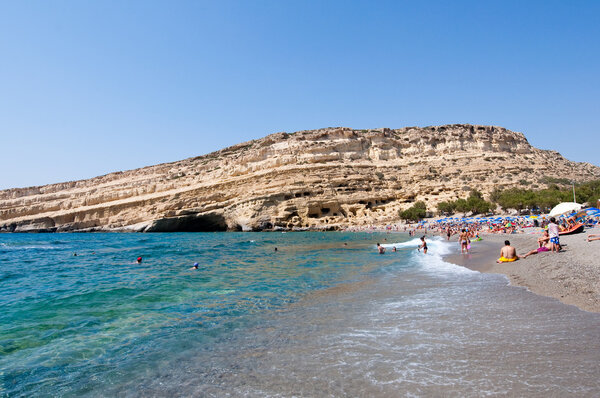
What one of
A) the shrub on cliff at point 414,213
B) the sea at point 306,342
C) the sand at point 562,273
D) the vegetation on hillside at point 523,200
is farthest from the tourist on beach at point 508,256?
Result: the shrub on cliff at point 414,213

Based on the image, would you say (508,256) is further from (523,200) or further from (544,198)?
(523,200)

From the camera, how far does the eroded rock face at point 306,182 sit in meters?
48.5

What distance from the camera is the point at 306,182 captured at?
4966 centimetres

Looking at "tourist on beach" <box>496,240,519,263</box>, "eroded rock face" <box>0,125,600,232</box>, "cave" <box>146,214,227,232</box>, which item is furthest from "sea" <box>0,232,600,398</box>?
"cave" <box>146,214,227,232</box>

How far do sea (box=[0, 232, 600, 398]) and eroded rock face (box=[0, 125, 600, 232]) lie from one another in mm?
36876

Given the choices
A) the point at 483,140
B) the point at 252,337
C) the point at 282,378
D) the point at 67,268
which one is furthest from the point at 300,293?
the point at 483,140

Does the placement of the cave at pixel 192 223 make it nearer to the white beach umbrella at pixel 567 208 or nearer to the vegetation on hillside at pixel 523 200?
the vegetation on hillside at pixel 523 200

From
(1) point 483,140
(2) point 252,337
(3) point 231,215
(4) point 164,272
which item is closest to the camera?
(2) point 252,337

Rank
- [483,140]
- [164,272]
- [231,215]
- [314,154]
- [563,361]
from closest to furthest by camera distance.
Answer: [563,361] → [164,272] → [231,215] → [314,154] → [483,140]

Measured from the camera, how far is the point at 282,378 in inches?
160

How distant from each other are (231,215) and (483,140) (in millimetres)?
45694

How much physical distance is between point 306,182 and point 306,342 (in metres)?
44.6

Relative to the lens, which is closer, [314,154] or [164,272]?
[164,272]

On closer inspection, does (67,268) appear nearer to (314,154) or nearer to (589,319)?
(589,319)
